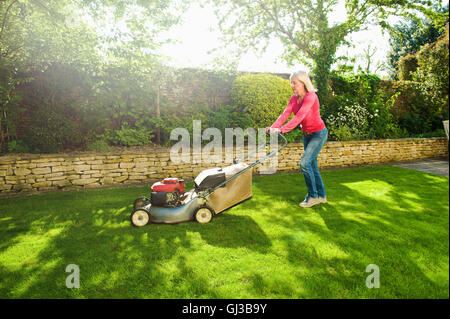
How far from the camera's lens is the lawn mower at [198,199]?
343 cm

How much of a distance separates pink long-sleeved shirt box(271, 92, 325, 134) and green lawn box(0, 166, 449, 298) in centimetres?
128

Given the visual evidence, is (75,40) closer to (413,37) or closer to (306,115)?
(306,115)

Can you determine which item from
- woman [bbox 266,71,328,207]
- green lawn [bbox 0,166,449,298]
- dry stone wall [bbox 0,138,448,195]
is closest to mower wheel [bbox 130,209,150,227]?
green lawn [bbox 0,166,449,298]

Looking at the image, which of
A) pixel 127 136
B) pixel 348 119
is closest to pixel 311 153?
pixel 127 136

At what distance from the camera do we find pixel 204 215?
11.5 feet

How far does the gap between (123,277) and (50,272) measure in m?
0.74

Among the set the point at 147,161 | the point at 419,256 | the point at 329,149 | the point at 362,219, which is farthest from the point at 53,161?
the point at 329,149

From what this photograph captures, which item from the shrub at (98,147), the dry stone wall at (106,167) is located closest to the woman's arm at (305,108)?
the dry stone wall at (106,167)

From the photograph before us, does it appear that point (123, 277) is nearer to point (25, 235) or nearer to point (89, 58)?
point (25, 235)

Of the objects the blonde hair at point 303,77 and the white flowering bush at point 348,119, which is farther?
the white flowering bush at point 348,119

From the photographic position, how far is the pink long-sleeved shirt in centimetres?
356

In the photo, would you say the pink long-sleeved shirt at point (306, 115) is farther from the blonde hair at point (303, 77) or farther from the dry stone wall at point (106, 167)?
the dry stone wall at point (106, 167)

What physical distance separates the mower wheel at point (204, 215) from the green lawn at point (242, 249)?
0.36 feet
